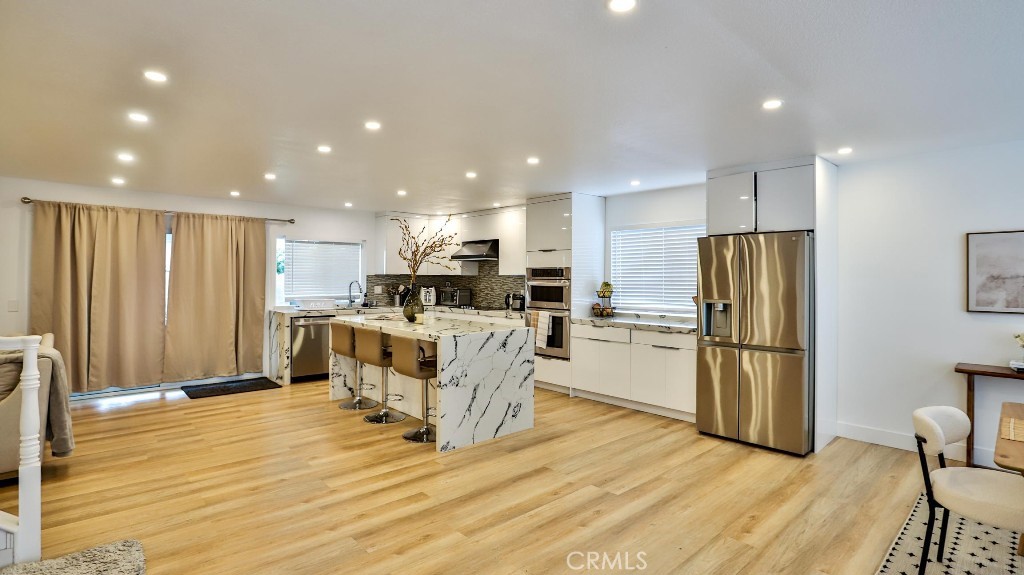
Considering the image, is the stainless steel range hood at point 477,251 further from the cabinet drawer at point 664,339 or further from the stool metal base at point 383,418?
the stool metal base at point 383,418

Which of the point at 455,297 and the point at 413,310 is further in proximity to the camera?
the point at 455,297

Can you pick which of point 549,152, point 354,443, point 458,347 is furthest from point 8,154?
point 549,152

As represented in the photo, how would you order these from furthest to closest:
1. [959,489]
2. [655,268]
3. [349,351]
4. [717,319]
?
[655,268] → [349,351] → [717,319] → [959,489]

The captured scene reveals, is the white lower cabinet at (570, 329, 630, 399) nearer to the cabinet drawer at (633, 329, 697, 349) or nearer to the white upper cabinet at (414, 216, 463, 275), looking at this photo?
the cabinet drawer at (633, 329, 697, 349)

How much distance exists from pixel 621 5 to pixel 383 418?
156 inches

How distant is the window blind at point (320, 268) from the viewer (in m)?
7.16

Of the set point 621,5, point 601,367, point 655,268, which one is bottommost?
point 601,367

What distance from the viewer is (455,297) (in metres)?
7.81

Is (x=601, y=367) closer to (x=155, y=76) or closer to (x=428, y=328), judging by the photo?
(x=428, y=328)

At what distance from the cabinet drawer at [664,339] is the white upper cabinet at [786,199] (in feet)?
3.92

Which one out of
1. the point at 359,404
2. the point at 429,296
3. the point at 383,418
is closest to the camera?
the point at 383,418

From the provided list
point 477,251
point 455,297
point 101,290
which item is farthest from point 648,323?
point 101,290

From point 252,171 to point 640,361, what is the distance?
412 cm

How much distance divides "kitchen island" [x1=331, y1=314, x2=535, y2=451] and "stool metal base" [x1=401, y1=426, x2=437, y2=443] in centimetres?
17
